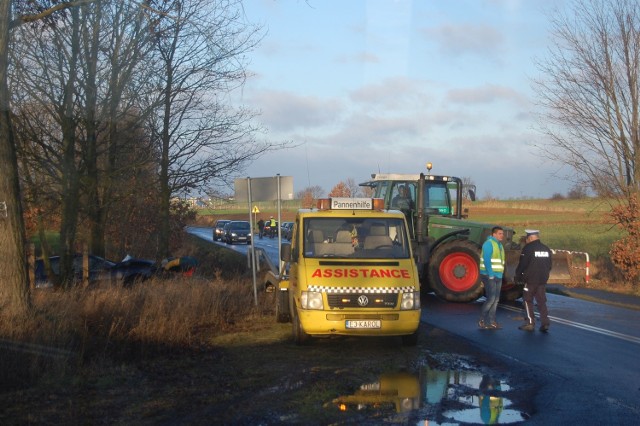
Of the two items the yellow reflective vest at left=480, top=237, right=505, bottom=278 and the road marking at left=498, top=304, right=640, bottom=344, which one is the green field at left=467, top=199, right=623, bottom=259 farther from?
the yellow reflective vest at left=480, top=237, right=505, bottom=278

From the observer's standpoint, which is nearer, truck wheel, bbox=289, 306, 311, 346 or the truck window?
truck wheel, bbox=289, 306, 311, 346

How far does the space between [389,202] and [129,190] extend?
21.2ft

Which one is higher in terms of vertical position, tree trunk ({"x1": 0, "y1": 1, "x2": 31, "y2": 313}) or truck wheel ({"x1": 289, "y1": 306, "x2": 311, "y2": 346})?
tree trunk ({"x1": 0, "y1": 1, "x2": 31, "y2": 313})

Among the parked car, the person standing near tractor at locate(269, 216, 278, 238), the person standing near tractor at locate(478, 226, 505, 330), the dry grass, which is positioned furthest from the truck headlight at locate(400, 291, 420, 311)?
the parked car

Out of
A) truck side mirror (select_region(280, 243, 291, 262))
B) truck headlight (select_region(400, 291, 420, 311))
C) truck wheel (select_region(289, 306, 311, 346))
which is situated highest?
truck side mirror (select_region(280, 243, 291, 262))

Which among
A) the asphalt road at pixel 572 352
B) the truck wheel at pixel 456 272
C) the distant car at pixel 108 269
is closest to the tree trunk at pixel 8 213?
the distant car at pixel 108 269

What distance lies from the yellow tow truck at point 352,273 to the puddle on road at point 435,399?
1490 mm

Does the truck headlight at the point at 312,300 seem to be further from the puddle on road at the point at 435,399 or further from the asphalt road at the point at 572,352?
the asphalt road at the point at 572,352

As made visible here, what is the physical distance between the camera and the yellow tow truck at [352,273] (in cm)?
1052

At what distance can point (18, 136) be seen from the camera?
1543cm

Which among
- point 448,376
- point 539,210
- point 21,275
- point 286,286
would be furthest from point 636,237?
point 539,210

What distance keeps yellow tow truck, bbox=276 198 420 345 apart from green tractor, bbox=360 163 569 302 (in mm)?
4143

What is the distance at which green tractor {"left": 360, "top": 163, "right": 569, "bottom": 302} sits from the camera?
1692 centimetres

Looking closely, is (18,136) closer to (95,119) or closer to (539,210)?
(95,119)
